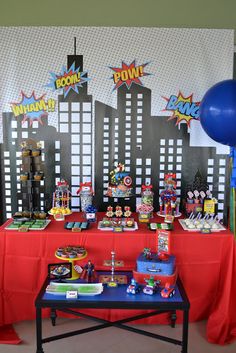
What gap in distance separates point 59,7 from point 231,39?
54.6 inches

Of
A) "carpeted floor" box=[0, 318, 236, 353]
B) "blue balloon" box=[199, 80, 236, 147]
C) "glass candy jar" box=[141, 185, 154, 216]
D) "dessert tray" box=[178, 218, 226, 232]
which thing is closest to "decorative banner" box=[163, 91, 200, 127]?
"blue balloon" box=[199, 80, 236, 147]

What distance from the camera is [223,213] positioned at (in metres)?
3.08

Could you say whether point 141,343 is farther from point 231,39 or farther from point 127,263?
point 231,39

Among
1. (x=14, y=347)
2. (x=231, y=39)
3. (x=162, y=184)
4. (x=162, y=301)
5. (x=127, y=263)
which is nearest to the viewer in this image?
(x=162, y=301)

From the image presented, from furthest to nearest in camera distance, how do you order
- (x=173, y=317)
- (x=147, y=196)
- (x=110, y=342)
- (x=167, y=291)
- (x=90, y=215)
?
(x=147, y=196)
(x=90, y=215)
(x=173, y=317)
(x=110, y=342)
(x=167, y=291)

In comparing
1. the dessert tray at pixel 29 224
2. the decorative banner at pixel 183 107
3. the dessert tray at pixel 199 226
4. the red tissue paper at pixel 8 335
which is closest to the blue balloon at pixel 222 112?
the decorative banner at pixel 183 107

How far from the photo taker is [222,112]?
232 cm

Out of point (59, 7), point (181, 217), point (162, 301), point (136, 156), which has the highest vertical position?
point (59, 7)

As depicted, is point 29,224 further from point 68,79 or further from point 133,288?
point 68,79

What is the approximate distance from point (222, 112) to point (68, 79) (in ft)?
4.13

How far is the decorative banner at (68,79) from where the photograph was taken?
2.91m

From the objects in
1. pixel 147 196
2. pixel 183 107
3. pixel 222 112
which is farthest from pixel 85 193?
pixel 222 112

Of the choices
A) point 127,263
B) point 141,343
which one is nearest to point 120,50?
point 127,263

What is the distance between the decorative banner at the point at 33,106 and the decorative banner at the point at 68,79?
13 cm
